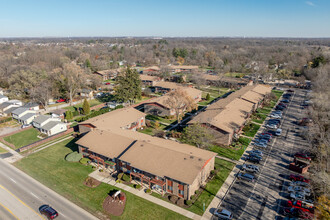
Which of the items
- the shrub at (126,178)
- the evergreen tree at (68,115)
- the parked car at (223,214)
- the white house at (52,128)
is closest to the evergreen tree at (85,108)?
the evergreen tree at (68,115)

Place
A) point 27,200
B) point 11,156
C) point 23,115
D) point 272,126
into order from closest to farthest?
point 27,200
point 11,156
point 272,126
point 23,115

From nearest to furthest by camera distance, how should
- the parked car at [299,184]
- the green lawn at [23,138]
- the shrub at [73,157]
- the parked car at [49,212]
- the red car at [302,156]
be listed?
the parked car at [49,212]
the parked car at [299,184]
the red car at [302,156]
the shrub at [73,157]
the green lawn at [23,138]

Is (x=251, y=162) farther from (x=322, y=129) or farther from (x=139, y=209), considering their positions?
(x=139, y=209)

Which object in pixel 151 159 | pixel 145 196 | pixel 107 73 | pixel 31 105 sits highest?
pixel 107 73

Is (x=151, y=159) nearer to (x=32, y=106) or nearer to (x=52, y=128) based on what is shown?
(x=52, y=128)

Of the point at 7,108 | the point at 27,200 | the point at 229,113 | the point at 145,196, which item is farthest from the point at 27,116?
the point at 229,113

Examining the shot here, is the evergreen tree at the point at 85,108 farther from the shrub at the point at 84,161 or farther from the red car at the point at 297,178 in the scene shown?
the red car at the point at 297,178

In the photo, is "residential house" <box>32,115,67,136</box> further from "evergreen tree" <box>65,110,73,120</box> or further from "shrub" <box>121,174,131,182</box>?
"shrub" <box>121,174,131,182</box>
